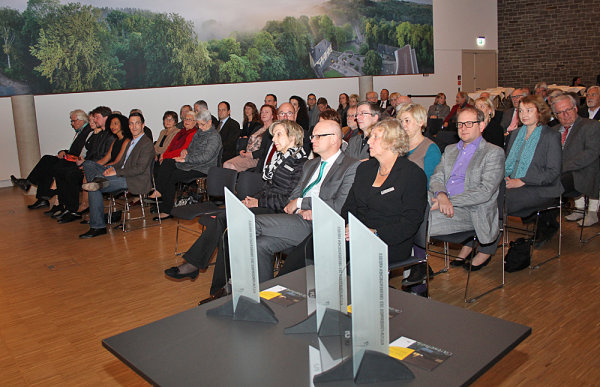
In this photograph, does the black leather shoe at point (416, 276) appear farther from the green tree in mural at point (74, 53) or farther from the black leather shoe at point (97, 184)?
the green tree in mural at point (74, 53)

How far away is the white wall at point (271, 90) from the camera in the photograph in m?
11.0

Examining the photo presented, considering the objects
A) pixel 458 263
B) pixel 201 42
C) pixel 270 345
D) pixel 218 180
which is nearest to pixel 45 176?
pixel 218 180

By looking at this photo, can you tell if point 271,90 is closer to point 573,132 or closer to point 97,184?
point 97,184

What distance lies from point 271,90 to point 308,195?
10291 mm

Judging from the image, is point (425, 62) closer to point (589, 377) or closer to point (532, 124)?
point (532, 124)

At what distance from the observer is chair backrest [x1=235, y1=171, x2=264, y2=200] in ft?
15.8

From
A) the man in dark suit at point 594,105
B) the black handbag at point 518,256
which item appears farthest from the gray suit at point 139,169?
the man in dark suit at point 594,105

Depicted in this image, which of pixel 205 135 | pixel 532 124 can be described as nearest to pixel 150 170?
pixel 205 135

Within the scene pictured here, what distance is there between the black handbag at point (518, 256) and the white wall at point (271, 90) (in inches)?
374

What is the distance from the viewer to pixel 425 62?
55.9 feet

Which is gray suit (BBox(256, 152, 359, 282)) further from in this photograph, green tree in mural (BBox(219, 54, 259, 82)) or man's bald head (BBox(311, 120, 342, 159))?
green tree in mural (BBox(219, 54, 259, 82))

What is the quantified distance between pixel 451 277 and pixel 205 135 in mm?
3618

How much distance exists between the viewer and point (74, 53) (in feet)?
36.5

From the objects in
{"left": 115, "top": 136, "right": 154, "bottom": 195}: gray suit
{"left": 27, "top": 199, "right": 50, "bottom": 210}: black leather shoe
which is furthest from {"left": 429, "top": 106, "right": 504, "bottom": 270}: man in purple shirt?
{"left": 27, "top": 199, "right": 50, "bottom": 210}: black leather shoe
